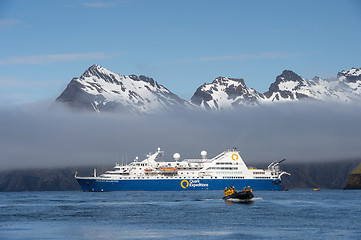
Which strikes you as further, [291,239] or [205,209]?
[205,209]

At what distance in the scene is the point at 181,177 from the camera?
19262 cm

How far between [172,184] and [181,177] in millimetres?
3910

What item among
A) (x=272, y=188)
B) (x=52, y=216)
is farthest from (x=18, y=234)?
(x=272, y=188)

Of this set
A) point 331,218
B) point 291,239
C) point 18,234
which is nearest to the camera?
point 291,239

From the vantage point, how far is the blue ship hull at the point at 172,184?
189125 millimetres

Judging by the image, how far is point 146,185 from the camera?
189 metres

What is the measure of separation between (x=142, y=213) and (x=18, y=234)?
30.8m

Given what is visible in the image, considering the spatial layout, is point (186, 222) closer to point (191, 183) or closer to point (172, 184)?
point (172, 184)

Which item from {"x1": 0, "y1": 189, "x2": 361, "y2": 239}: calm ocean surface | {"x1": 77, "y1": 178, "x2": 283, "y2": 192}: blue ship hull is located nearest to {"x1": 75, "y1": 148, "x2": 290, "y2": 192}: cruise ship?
{"x1": 77, "y1": 178, "x2": 283, "y2": 192}: blue ship hull

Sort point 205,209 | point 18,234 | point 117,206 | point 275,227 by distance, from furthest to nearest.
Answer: point 117,206 < point 205,209 < point 275,227 < point 18,234

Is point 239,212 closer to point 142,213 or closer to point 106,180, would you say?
point 142,213

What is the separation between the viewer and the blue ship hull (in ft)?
620

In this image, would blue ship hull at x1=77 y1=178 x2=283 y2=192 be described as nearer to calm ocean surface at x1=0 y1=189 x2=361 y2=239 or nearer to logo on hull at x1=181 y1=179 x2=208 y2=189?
logo on hull at x1=181 y1=179 x2=208 y2=189

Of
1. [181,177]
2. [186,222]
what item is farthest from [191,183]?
[186,222]
